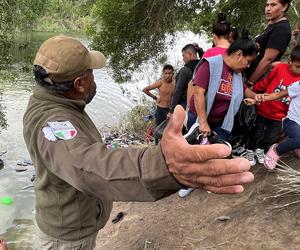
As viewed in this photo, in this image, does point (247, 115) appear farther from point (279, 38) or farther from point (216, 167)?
point (216, 167)

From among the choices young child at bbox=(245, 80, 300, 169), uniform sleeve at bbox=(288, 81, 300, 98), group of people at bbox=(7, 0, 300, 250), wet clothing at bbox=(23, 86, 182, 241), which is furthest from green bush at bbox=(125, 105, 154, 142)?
wet clothing at bbox=(23, 86, 182, 241)

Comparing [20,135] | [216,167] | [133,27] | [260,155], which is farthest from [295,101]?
[20,135]

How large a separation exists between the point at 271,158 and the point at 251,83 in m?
0.85

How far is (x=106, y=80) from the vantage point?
51.0 ft

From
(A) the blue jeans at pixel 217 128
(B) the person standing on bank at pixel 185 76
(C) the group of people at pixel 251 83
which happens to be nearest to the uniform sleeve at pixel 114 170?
(C) the group of people at pixel 251 83

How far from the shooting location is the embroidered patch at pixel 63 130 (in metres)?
1.42

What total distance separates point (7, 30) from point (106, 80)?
8.92 m

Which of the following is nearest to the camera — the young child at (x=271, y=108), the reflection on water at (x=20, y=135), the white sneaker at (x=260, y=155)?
the young child at (x=271, y=108)

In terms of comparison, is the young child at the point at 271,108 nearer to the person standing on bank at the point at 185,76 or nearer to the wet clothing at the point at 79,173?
the person standing on bank at the point at 185,76

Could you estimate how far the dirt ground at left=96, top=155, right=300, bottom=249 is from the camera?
10.2ft

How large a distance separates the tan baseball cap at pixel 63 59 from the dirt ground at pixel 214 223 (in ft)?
7.15

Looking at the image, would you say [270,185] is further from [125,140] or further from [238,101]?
[125,140]

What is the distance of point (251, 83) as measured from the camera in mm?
4012

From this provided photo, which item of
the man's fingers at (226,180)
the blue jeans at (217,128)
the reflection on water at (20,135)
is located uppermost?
the man's fingers at (226,180)
